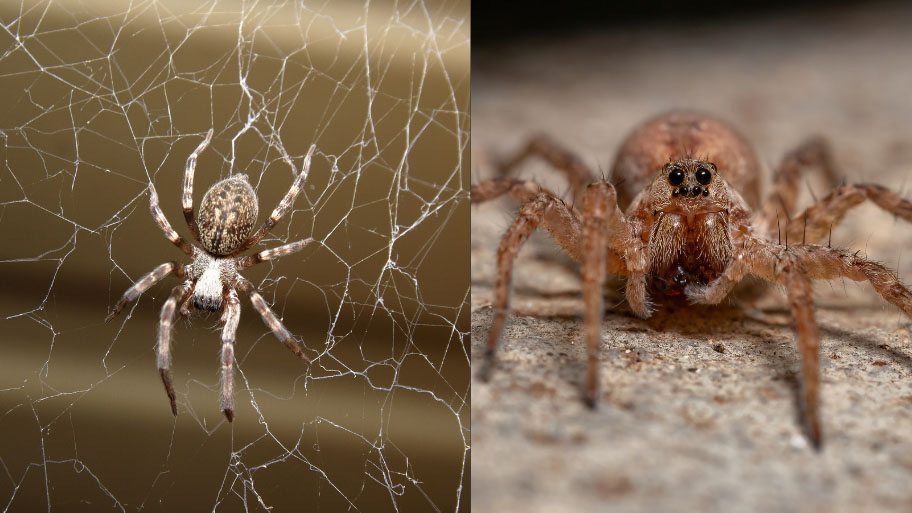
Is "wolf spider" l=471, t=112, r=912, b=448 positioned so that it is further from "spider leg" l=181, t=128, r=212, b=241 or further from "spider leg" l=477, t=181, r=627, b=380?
"spider leg" l=181, t=128, r=212, b=241

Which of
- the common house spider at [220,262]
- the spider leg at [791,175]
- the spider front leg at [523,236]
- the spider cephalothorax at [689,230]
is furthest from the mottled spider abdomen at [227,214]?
the spider leg at [791,175]

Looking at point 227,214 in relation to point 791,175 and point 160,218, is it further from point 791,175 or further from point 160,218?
point 791,175

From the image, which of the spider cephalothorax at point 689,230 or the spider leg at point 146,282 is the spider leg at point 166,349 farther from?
the spider cephalothorax at point 689,230

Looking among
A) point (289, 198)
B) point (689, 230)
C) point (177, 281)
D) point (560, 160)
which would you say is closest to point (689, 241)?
point (689, 230)

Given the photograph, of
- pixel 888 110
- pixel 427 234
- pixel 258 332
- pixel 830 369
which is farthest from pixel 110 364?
pixel 888 110

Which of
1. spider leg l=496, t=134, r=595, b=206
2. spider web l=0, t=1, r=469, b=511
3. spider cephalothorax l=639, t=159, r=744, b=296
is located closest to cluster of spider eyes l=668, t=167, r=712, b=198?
spider cephalothorax l=639, t=159, r=744, b=296

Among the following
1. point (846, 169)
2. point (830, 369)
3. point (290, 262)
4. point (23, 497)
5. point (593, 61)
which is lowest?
point (23, 497)

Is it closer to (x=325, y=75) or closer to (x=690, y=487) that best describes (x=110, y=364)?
(x=325, y=75)
